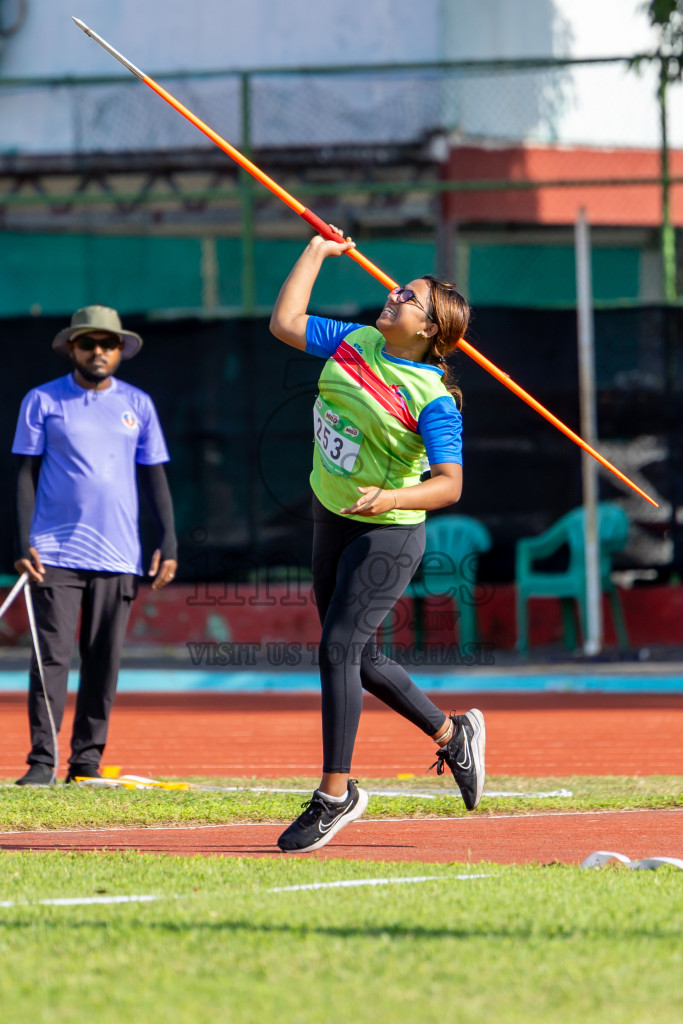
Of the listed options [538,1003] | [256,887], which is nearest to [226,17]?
[256,887]

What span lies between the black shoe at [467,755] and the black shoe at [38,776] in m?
1.97

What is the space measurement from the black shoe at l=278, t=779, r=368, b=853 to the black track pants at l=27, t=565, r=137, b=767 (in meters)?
2.02

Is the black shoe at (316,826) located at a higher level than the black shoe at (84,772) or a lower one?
higher

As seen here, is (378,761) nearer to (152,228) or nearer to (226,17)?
(152,228)

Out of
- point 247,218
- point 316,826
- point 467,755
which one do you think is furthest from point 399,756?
point 247,218

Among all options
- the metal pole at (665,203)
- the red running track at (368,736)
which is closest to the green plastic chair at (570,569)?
the red running track at (368,736)

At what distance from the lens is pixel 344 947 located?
337 centimetres

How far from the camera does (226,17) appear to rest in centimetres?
1870

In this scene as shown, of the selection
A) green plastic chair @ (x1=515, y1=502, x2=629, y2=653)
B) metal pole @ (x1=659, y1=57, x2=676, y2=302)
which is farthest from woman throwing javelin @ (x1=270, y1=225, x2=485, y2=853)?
metal pole @ (x1=659, y1=57, x2=676, y2=302)

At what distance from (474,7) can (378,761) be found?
13408mm

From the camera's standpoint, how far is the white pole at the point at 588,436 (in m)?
12.6

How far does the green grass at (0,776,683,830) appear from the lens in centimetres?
568

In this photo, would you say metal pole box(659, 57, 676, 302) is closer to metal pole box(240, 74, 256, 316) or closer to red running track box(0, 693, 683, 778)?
metal pole box(240, 74, 256, 316)

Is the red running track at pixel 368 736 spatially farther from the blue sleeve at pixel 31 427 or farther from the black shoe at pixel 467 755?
the black shoe at pixel 467 755
